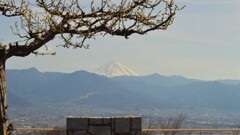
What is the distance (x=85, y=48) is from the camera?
15.3m

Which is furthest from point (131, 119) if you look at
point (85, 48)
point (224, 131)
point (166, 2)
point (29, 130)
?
point (224, 131)

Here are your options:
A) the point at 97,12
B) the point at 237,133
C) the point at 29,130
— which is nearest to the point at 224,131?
the point at 237,133

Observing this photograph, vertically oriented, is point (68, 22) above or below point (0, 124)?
above

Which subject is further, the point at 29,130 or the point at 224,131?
the point at 224,131

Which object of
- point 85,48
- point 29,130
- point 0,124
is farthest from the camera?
point 29,130

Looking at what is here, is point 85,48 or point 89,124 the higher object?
point 85,48

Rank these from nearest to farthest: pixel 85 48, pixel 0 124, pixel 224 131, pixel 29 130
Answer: pixel 0 124 < pixel 85 48 < pixel 29 130 < pixel 224 131

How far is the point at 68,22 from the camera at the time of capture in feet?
48.0

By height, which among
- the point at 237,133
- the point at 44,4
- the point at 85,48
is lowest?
the point at 237,133

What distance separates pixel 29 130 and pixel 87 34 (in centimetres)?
452

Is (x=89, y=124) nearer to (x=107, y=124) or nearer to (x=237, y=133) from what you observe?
(x=107, y=124)

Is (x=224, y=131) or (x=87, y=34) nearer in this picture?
(x=87, y=34)

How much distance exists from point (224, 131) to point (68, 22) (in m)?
10.8

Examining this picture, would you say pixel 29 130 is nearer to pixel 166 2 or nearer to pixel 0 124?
pixel 0 124
